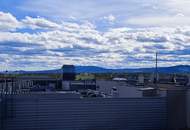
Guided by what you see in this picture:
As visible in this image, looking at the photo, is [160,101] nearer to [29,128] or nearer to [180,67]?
[29,128]

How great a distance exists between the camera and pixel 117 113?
2025 centimetres

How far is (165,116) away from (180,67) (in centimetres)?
4270

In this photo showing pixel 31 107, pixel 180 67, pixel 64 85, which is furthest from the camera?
pixel 180 67

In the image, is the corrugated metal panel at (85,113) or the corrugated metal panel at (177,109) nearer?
the corrugated metal panel at (85,113)

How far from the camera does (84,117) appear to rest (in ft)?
64.5

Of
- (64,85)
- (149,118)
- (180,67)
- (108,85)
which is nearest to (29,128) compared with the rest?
(149,118)

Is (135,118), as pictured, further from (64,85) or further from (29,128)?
(64,85)

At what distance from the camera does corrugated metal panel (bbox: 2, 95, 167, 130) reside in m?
18.8

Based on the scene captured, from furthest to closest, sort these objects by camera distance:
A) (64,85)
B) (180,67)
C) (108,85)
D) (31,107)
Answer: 1. (180,67)
2. (64,85)
3. (108,85)
4. (31,107)

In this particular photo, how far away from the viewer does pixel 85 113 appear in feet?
64.4

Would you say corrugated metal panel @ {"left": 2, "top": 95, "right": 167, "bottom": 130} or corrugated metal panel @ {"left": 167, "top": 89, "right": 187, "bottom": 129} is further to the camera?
corrugated metal panel @ {"left": 167, "top": 89, "right": 187, "bottom": 129}

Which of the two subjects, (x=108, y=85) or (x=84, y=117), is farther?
(x=108, y=85)

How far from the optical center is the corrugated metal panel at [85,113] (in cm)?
1880

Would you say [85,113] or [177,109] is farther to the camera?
[177,109]
